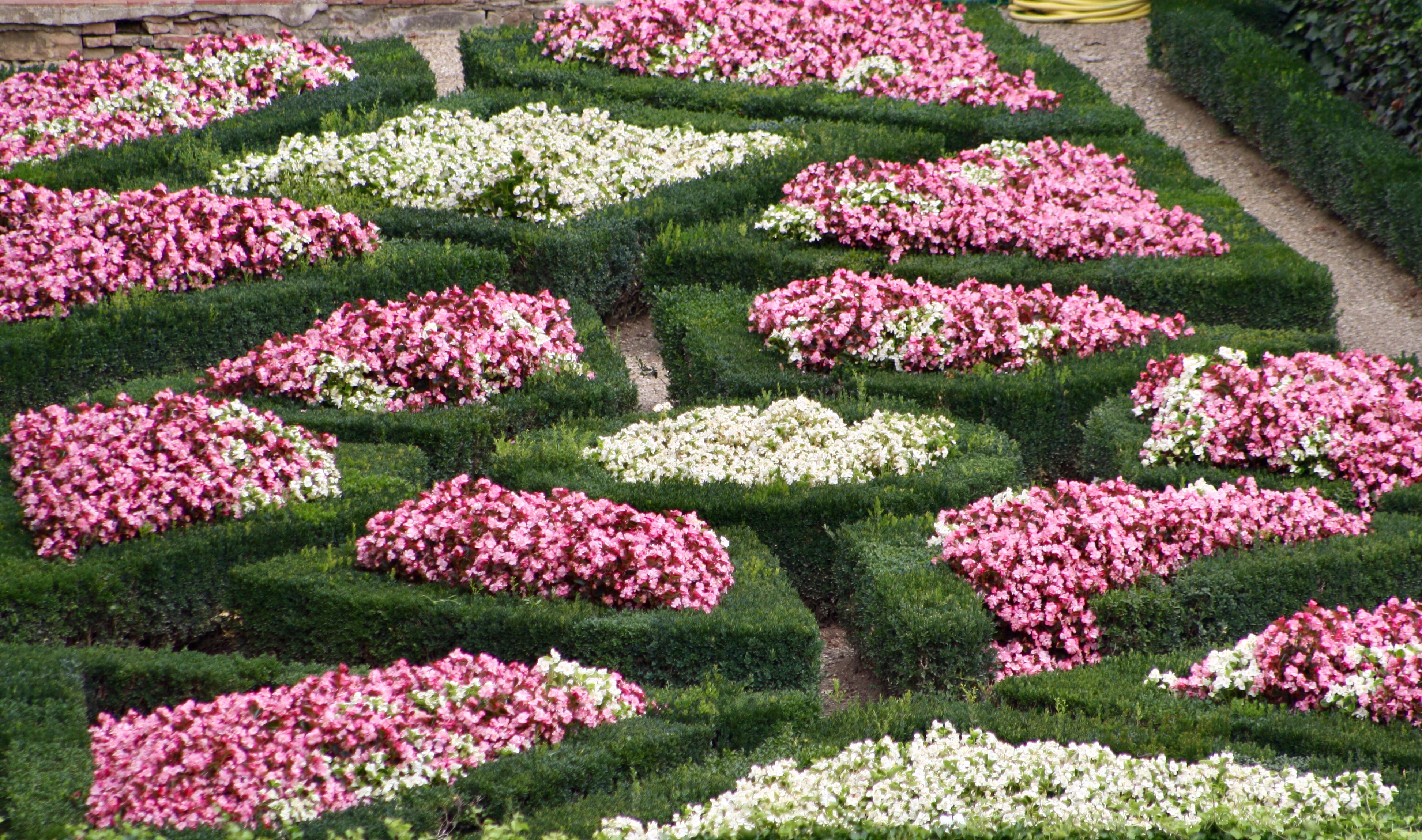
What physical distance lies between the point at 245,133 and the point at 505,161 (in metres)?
2.77

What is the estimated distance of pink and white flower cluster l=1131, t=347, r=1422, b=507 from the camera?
320 inches

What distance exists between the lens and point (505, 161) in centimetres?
1246

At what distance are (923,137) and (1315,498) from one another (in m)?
6.79

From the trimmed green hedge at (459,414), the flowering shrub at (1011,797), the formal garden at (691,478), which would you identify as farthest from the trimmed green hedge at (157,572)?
the flowering shrub at (1011,797)

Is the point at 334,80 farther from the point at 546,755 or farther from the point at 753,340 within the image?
the point at 546,755

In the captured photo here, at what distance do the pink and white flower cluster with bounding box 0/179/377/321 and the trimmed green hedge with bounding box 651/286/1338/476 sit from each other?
3.01 meters

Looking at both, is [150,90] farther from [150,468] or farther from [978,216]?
[978,216]

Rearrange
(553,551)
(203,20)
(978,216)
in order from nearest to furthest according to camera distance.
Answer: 1. (553,551)
2. (978,216)
3. (203,20)

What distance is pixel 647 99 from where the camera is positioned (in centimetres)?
1521

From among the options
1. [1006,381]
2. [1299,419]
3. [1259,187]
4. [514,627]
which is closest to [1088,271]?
[1006,381]

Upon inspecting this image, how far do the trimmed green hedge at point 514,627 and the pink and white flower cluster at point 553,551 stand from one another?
82 mm

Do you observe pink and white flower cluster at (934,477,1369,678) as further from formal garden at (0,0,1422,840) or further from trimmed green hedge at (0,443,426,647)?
trimmed green hedge at (0,443,426,647)

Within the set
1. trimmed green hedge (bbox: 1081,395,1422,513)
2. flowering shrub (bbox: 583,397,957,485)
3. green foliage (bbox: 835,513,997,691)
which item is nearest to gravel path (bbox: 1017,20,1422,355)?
trimmed green hedge (bbox: 1081,395,1422,513)

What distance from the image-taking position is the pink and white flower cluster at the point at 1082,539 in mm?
7090
